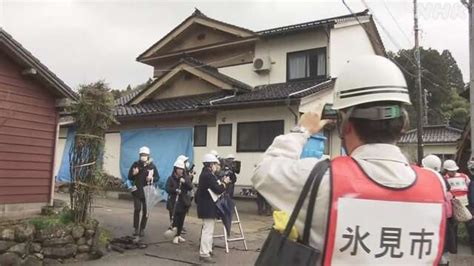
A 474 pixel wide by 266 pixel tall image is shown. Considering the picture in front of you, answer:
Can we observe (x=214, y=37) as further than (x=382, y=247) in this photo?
Yes

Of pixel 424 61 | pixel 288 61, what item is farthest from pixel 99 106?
pixel 424 61

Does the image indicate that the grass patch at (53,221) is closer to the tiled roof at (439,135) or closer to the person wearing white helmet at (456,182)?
the person wearing white helmet at (456,182)

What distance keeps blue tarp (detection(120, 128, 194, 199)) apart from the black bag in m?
15.2

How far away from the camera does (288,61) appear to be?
1716 centimetres

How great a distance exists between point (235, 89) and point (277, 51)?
2182 millimetres

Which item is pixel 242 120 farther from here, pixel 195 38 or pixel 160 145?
pixel 195 38

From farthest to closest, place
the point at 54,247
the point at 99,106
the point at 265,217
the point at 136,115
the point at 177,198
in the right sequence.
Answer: the point at 136,115, the point at 265,217, the point at 177,198, the point at 99,106, the point at 54,247

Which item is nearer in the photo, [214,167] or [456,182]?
[214,167]

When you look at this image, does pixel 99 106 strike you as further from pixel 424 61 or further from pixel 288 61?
pixel 424 61

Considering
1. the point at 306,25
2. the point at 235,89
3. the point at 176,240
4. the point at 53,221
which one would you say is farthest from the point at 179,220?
the point at 306,25

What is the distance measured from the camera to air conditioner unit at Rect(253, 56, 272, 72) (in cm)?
1742

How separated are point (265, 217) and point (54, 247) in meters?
7.41

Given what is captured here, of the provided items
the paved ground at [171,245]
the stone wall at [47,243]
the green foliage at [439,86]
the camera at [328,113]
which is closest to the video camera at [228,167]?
the paved ground at [171,245]

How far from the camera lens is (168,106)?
18.6 metres
